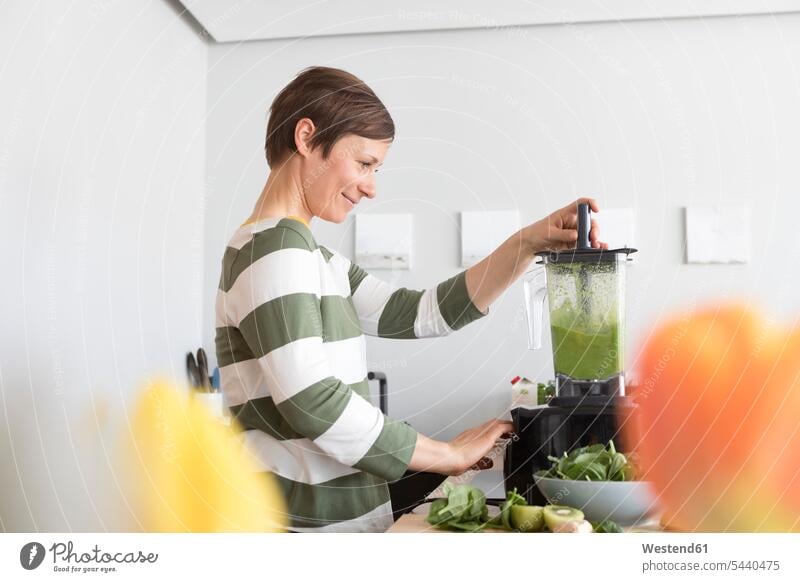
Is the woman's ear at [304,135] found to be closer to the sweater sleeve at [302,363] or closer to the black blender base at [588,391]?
the sweater sleeve at [302,363]

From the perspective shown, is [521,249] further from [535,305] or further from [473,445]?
[473,445]

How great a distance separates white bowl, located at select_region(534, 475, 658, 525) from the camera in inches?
18.4

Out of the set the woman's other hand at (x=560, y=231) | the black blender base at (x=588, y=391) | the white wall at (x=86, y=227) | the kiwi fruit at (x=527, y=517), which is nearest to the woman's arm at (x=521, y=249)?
the woman's other hand at (x=560, y=231)

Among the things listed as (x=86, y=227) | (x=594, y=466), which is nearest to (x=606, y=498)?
(x=594, y=466)

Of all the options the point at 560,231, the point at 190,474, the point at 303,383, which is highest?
the point at 560,231

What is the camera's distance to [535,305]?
0.61 meters

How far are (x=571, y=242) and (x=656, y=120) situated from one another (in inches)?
9.6

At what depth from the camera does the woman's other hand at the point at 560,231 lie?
1.88 ft

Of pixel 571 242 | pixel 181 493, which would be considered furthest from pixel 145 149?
pixel 571 242

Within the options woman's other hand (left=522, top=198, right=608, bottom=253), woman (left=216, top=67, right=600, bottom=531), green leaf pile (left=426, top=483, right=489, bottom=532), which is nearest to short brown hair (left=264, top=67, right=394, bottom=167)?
woman (left=216, top=67, right=600, bottom=531)

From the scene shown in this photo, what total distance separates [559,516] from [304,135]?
0.31 m

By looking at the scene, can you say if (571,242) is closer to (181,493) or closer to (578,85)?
(578,85)
